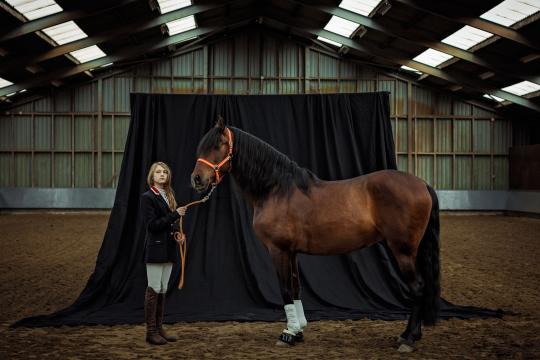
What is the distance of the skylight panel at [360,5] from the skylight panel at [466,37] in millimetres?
2279

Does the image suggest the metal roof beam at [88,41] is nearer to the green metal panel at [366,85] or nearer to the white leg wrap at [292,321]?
the green metal panel at [366,85]

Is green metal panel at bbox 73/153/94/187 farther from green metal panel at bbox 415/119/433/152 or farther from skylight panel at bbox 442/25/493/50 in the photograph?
skylight panel at bbox 442/25/493/50

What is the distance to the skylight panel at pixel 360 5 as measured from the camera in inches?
560

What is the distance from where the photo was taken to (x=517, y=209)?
18953 millimetres

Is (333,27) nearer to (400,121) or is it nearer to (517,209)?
(400,121)

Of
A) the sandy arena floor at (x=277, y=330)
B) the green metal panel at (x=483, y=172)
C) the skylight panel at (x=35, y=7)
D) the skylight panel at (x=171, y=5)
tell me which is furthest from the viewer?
the green metal panel at (x=483, y=172)

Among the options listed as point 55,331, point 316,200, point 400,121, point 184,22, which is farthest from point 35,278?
point 400,121

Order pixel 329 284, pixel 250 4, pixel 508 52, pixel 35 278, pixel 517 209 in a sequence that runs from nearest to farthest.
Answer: pixel 329 284 < pixel 35 278 < pixel 508 52 < pixel 250 4 < pixel 517 209

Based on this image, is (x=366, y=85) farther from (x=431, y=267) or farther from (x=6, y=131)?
(x=431, y=267)

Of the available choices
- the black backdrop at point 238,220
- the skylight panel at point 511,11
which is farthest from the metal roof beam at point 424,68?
the black backdrop at point 238,220

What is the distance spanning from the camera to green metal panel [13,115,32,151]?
18.9 m

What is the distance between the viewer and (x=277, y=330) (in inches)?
183

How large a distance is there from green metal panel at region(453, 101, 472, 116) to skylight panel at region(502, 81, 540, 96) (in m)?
2.20

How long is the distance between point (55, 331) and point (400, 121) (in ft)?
55.0
